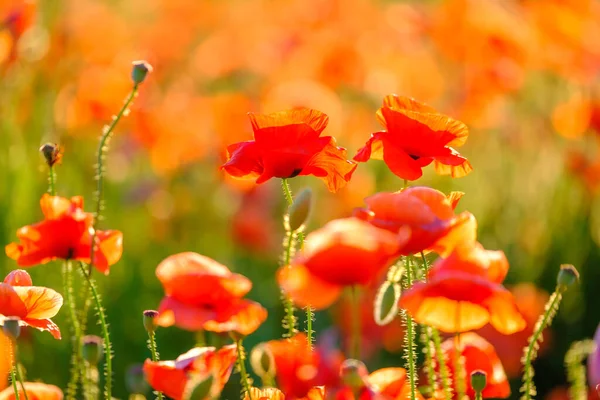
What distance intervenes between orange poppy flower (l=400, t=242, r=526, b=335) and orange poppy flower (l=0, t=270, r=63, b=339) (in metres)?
0.43

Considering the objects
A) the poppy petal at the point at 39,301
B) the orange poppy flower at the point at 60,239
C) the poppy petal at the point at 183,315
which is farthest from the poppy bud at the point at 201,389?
the orange poppy flower at the point at 60,239

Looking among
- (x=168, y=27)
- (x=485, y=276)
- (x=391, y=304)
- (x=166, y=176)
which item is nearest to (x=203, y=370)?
(x=391, y=304)

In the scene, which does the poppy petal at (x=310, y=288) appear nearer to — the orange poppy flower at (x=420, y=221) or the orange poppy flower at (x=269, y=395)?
the orange poppy flower at (x=420, y=221)

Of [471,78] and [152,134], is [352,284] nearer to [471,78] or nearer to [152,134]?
[152,134]

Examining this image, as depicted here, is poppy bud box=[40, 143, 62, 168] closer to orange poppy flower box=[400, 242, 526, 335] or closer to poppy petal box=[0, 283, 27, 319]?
poppy petal box=[0, 283, 27, 319]

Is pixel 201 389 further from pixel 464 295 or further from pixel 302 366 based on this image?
pixel 464 295

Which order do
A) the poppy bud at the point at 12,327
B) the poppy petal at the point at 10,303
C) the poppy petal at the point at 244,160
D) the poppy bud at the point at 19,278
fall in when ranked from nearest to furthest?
the poppy bud at the point at 12,327
the poppy petal at the point at 10,303
the poppy bud at the point at 19,278
the poppy petal at the point at 244,160

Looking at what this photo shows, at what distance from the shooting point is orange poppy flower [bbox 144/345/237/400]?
1119mm

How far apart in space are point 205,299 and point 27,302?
22 centimetres

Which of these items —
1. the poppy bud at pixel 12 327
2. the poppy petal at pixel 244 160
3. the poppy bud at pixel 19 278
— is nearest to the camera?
the poppy bud at pixel 12 327

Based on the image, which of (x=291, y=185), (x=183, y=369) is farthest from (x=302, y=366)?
(x=291, y=185)

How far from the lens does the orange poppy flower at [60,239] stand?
1338 mm

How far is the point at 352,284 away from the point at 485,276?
0.19 meters

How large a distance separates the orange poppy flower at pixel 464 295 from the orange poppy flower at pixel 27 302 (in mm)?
433
